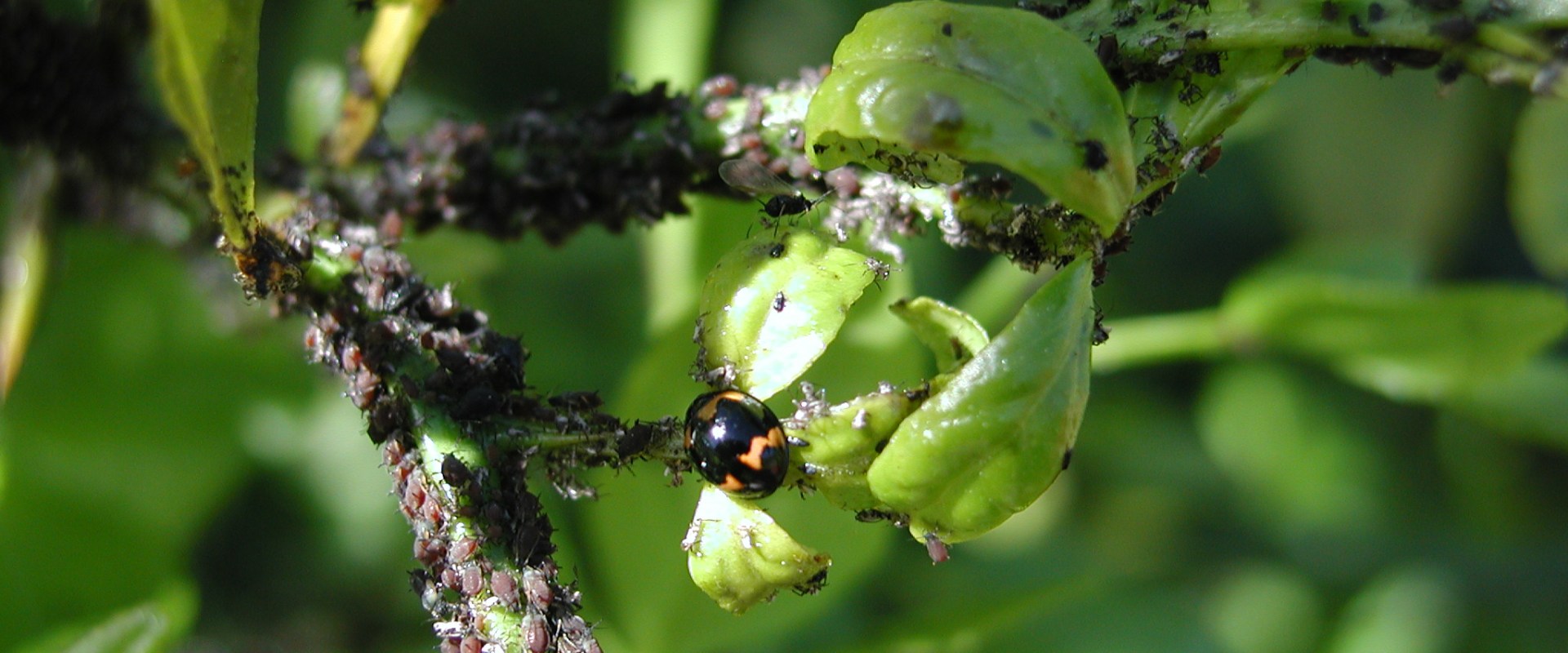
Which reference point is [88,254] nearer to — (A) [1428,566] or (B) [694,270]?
(B) [694,270]

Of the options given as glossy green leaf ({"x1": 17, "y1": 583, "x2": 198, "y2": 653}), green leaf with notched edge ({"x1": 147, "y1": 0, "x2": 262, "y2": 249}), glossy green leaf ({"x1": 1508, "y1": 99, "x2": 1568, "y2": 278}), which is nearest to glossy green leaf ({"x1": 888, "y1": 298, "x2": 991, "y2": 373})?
green leaf with notched edge ({"x1": 147, "y1": 0, "x2": 262, "y2": 249})

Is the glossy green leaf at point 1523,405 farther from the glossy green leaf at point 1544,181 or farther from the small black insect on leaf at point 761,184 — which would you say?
the small black insect on leaf at point 761,184

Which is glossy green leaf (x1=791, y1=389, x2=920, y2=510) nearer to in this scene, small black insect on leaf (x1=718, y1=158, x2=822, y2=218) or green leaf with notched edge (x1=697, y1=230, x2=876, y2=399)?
green leaf with notched edge (x1=697, y1=230, x2=876, y2=399)

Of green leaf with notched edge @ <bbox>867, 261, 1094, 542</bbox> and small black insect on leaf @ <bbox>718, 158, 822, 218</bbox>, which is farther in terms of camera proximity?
small black insect on leaf @ <bbox>718, 158, 822, 218</bbox>

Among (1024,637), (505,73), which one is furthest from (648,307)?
(1024,637)

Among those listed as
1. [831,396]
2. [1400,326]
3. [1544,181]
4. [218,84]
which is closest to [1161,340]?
[1400,326]

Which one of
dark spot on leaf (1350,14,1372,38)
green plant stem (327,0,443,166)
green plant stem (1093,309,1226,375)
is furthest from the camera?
green plant stem (1093,309,1226,375)

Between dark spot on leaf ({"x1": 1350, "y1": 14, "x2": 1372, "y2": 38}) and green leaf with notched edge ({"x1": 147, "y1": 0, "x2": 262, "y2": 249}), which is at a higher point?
green leaf with notched edge ({"x1": 147, "y1": 0, "x2": 262, "y2": 249})
